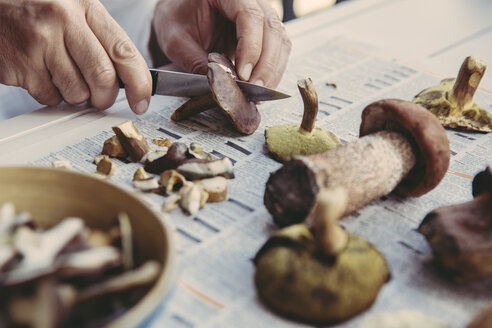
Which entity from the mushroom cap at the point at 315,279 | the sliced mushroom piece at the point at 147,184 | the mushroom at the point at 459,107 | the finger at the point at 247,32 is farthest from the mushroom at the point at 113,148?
the mushroom at the point at 459,107

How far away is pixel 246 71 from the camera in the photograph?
3.43 feet

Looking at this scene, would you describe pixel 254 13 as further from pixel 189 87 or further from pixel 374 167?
pixel 374 167

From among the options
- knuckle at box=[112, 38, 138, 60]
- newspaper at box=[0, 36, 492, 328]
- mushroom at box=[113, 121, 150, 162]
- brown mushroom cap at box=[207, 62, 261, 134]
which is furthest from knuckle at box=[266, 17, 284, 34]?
mushroom at box=[113, 121, 150, 162]

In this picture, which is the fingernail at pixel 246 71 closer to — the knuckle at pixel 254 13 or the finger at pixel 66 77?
the knuckle at pixel 254 13

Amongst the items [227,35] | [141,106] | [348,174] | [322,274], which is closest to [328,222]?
[322,274]

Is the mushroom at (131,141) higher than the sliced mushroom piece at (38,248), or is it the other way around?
the sliced mushroom piece at (38,248)

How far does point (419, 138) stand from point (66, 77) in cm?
72

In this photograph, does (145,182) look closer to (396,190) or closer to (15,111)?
(396,190)

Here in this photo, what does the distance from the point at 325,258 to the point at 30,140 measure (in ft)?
2.23

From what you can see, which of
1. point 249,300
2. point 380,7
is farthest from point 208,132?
point 380,7

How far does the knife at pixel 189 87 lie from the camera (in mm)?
1008

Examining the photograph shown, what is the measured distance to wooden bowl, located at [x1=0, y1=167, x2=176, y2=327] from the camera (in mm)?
566

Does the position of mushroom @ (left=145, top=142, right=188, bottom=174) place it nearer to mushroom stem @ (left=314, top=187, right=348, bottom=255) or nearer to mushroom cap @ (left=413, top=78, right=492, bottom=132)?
mushroom stem @ (left=314, top=187, right=348, bottom=255)

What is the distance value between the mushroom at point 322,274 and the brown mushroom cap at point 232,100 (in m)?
0.40
